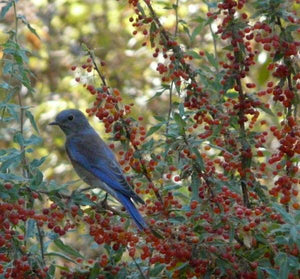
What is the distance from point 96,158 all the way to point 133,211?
157cm

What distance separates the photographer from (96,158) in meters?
5.18

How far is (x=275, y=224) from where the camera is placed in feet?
9.85

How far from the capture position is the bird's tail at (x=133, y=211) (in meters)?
3.29

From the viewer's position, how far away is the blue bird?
14.2 ft

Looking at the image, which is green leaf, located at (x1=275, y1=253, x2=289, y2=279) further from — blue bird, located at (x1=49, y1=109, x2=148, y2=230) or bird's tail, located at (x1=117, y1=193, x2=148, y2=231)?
blue bird, located at (x1=49, y1=109, x2=148, y2=230)

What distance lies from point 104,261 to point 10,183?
50cm

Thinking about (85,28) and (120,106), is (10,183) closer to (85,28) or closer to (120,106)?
(120,106)

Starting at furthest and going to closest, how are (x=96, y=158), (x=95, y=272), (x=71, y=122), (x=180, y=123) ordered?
(x=71, y=122), (x=96, y=158), (x=95, y=272), (x=180, y=123)

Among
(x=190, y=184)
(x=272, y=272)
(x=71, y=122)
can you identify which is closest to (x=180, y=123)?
(x=190, y=184)

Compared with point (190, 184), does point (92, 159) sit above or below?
above

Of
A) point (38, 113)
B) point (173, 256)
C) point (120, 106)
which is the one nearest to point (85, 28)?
point (38, 113)

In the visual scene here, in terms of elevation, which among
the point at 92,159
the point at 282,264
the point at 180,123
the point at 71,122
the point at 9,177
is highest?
the point at 71,122

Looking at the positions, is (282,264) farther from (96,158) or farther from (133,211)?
(96,158)

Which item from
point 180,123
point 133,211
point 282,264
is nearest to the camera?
point 282,264
